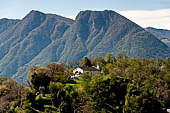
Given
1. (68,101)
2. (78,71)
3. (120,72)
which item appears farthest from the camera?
(78,71)

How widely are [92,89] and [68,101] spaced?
347 inches

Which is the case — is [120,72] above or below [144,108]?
above

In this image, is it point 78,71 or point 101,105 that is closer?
point 101,105

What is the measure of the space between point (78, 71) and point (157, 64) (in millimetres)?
41760

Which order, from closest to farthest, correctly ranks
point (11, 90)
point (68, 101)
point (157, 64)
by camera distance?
point (68, 101), point (11, 90), point (157, 64)

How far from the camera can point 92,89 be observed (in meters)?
74.7

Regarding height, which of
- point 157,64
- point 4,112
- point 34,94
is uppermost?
point 157,64

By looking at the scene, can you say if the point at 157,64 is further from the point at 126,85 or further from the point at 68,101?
the point at 68,101

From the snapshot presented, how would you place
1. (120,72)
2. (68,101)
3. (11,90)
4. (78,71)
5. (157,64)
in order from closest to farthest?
(68,101)
(11,90)
(120,72)
(78,71)
(157,64)

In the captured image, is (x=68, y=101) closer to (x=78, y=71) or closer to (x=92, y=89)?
(x=92, y=89)

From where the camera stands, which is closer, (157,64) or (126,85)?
(126,85)

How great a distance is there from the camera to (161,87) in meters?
102

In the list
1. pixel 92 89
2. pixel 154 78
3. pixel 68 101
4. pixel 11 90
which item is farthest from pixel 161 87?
pixel 11 90

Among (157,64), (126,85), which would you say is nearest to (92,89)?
(126,85)
